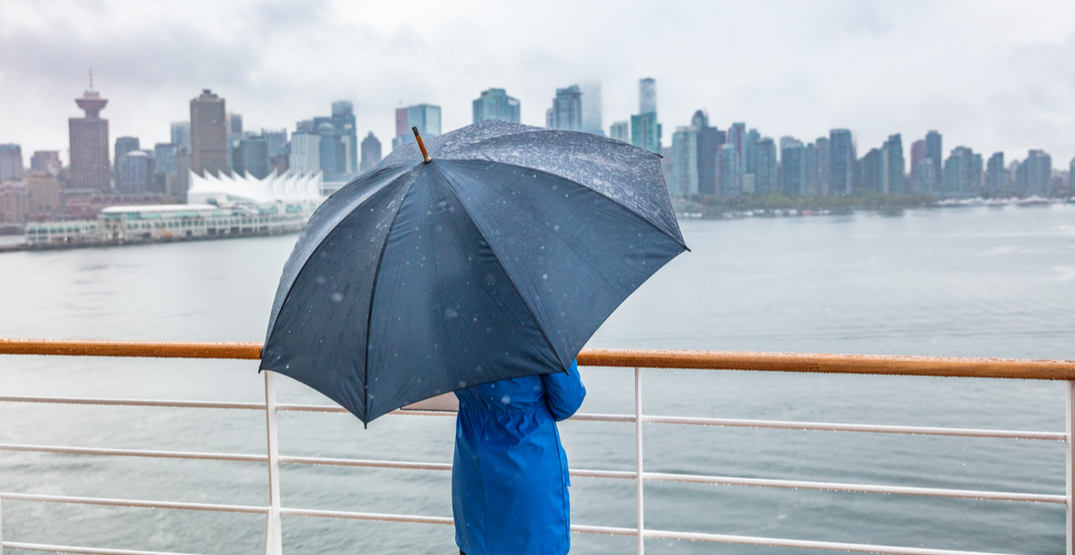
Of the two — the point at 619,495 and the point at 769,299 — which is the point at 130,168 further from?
the point at 619,495

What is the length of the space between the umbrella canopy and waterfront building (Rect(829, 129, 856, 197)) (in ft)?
156

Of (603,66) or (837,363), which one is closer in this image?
(837,363)

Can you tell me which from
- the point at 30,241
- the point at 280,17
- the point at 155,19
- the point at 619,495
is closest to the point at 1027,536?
the point at 619,495

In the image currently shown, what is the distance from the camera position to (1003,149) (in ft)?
166

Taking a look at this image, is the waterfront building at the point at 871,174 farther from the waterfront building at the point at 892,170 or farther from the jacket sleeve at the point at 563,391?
the jacket sleeve at the point at 563,391

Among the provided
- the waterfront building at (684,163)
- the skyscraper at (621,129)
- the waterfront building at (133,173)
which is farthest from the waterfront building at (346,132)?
the waterfront building at (684,163)

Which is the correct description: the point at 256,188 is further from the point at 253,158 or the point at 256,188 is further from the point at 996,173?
the point at 996,173

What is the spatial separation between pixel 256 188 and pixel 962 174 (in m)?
45.3

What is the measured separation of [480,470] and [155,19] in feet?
243

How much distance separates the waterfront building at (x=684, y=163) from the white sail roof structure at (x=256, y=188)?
78.5 ft

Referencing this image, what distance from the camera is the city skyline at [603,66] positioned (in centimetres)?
5444

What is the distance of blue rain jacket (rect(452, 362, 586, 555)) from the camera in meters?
1.15

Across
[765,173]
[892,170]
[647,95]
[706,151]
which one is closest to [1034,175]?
[892,170]

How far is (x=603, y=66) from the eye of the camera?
57438 millimetres
